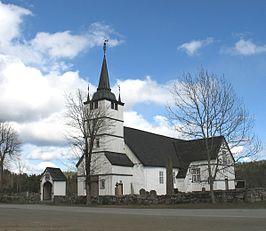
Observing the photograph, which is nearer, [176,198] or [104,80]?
[176,198]

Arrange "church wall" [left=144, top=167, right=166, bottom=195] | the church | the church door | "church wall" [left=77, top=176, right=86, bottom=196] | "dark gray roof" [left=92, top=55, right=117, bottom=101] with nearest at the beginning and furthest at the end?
the church → the church door → "church wall" [left=77, top=176, right=86, bottom=196] → "dark gray roof" [left=92, top=55, right=117, bottom=101] → "church wall" [left=144, top=167, right=166, bottom=195]

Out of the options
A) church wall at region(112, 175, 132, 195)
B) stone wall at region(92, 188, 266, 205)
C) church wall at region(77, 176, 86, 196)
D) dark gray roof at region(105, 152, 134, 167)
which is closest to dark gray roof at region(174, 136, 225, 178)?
church wall at region(112, 175, 132, 195)

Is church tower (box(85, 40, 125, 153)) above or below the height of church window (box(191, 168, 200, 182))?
above

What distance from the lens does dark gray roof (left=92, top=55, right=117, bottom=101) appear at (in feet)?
188

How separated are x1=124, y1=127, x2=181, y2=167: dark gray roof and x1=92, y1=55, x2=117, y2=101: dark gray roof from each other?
696cm

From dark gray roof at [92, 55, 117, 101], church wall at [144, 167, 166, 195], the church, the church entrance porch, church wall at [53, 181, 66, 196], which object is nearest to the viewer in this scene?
the church

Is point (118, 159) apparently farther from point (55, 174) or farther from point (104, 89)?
point (55, 174)

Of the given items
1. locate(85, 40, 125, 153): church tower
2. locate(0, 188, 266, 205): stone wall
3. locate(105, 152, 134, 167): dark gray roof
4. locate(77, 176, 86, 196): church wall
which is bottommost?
locate(0, 188, 266, 205): stone wall

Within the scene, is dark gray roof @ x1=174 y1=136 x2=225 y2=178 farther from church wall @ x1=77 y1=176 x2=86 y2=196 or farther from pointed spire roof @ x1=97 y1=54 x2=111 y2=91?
pointed spire roof @ x1=97 y1=54 x2=111 y2=91

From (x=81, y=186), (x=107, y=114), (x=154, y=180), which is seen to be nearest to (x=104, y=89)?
(x=107, y=114)

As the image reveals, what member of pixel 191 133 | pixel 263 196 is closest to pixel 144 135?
pixel 191 133

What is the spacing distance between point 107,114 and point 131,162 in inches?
304

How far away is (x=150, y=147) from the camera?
62562 mm

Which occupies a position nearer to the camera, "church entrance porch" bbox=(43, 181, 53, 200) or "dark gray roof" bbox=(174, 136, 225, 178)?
"church entrance porch" bbox=(43, 181, 53, 200)
